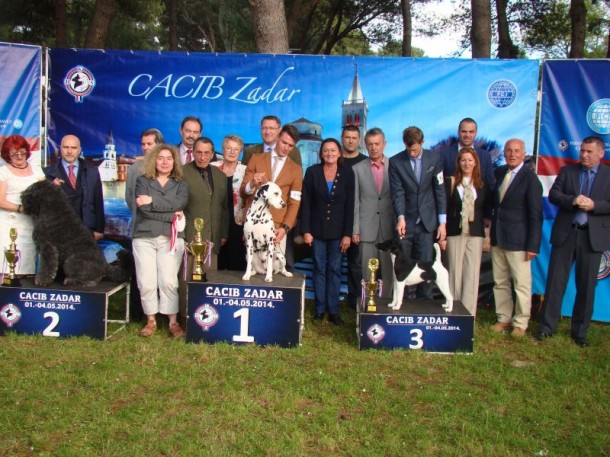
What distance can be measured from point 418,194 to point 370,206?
532 millimetres

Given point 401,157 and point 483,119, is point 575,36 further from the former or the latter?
point 401,157

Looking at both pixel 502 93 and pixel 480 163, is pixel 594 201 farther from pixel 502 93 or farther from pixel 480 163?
pixel 502 93

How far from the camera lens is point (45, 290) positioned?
4.94 meters

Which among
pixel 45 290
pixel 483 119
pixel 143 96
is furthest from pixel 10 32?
pixel 483 119

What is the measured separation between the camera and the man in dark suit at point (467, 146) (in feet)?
18.6

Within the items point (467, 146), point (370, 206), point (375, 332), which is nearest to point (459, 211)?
point (467, 146)

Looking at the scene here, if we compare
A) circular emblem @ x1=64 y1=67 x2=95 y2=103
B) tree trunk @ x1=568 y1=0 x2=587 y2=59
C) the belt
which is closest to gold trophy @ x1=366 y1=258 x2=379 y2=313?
the belt

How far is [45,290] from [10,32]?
1286cm

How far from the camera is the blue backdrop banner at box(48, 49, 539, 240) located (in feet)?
21.2

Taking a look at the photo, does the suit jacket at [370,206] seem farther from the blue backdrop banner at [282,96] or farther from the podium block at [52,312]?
the podium block at [52,312]

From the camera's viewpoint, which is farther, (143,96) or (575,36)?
(575,36)

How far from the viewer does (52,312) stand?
4988 mm

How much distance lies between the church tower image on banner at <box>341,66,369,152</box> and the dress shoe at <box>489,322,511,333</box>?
2.61 m

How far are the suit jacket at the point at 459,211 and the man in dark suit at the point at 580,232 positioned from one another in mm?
643
